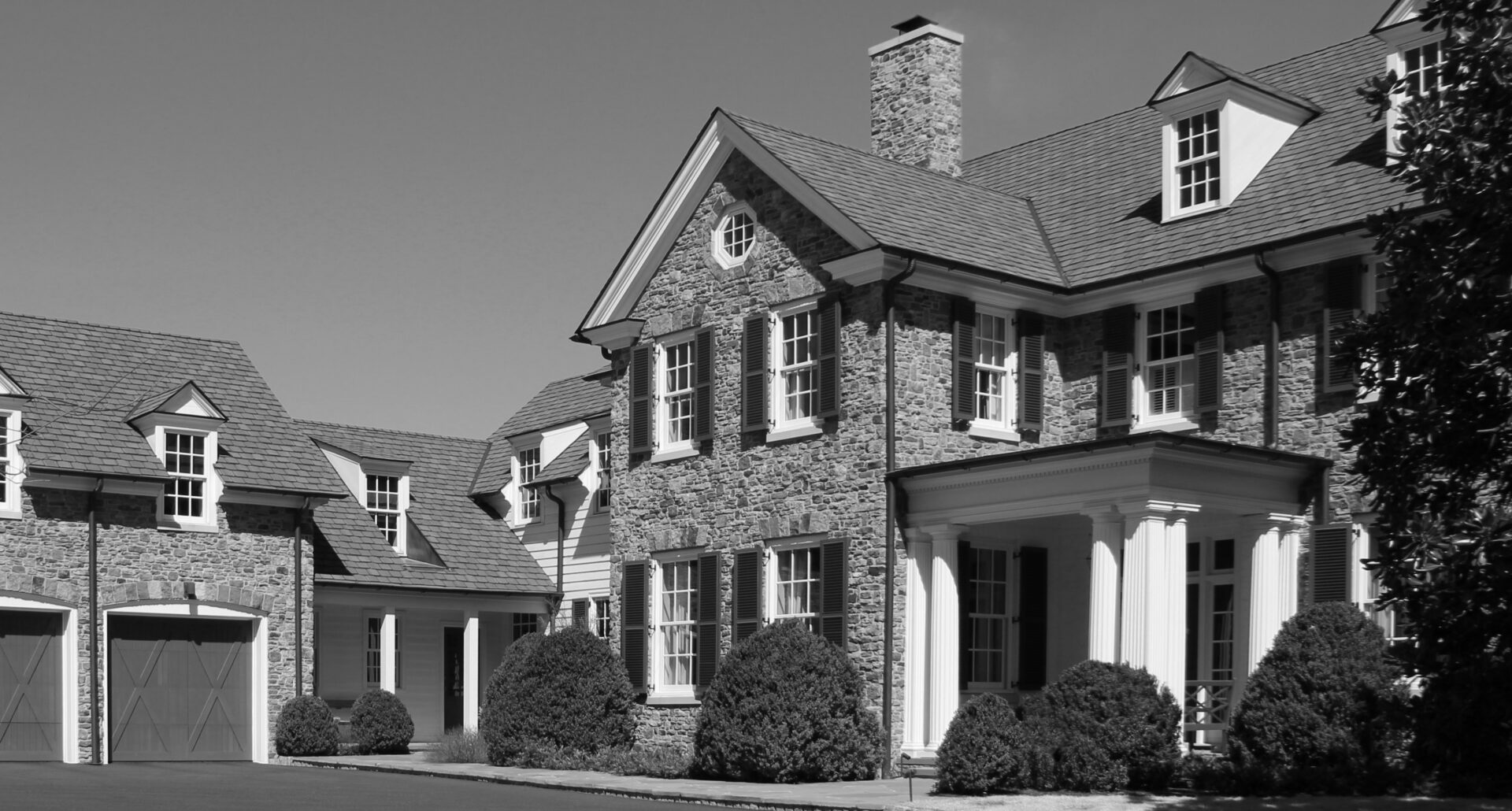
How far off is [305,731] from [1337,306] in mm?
17705

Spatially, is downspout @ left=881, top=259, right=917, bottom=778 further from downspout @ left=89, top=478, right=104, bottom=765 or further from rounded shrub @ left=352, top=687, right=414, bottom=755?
downspout @ left=89, top=478, right=104, bottom=765

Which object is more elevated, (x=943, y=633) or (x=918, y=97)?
(x=918, y=97)

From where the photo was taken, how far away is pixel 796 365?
2606 cm

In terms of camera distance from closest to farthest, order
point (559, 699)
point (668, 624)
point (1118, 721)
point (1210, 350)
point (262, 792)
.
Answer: point (1118, 721)
point (262, 792)
point (1210, 350)
point (559, 699)
point (668, 624)

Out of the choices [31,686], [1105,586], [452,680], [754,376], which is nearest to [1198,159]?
[754,376]

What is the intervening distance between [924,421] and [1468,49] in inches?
484

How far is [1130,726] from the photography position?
790 inches

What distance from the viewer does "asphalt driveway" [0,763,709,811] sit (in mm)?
18984

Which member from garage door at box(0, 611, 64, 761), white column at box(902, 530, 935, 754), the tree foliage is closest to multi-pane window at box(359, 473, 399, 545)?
garage door at box(0, 611, 64, 761)

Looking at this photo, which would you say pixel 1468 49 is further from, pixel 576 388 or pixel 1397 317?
pixel 576 388

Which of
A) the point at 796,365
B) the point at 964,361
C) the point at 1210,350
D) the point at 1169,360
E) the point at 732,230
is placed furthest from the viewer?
the point at 732,230

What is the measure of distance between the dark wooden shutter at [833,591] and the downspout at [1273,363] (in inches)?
225

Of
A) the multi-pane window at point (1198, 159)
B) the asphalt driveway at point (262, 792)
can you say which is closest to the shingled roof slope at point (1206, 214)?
the multi-pane window at point (1198, 159)

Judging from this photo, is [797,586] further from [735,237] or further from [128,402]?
[128,402]
